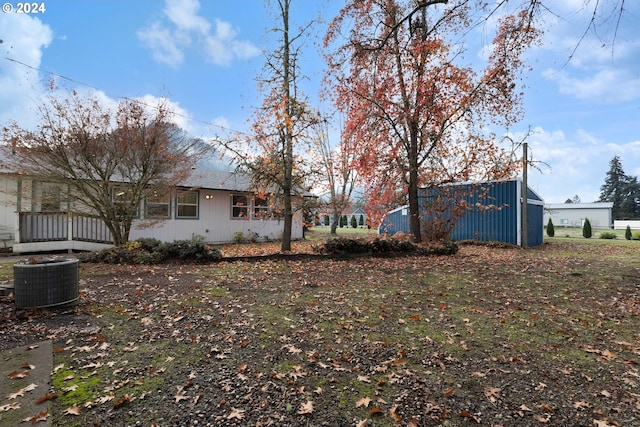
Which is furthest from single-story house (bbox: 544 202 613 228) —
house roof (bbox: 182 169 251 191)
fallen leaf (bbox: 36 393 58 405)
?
fallen leaf (bbox: 36 393 58 405)

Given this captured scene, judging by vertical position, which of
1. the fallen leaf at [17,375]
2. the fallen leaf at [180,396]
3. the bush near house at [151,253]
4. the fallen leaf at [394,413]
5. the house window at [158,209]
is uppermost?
the house window at [158,209]

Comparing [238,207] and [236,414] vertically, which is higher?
[238,207]

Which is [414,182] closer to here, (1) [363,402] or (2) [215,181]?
(2) [215,181]

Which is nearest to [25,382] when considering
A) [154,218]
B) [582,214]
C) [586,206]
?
[154,218]

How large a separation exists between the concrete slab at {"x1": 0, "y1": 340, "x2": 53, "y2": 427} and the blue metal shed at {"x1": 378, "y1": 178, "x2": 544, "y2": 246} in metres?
13.0

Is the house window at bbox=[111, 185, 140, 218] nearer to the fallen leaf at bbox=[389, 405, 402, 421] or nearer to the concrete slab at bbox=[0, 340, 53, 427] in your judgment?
the concrete slab at bbox=[0, 340, 53, 427]

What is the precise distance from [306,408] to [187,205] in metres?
13.7

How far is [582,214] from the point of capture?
139 ft

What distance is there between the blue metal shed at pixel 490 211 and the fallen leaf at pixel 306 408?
40.2 feet

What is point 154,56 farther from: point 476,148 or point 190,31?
point 476,148

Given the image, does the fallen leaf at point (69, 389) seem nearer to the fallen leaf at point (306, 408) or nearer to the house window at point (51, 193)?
the fallen leaf at point (306, 408)

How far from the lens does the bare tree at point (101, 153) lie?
9016 mm

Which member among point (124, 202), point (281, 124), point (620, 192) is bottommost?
point (124, 202)

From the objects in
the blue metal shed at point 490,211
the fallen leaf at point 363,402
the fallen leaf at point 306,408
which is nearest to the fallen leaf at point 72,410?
the fallen leaf at point 306,408
